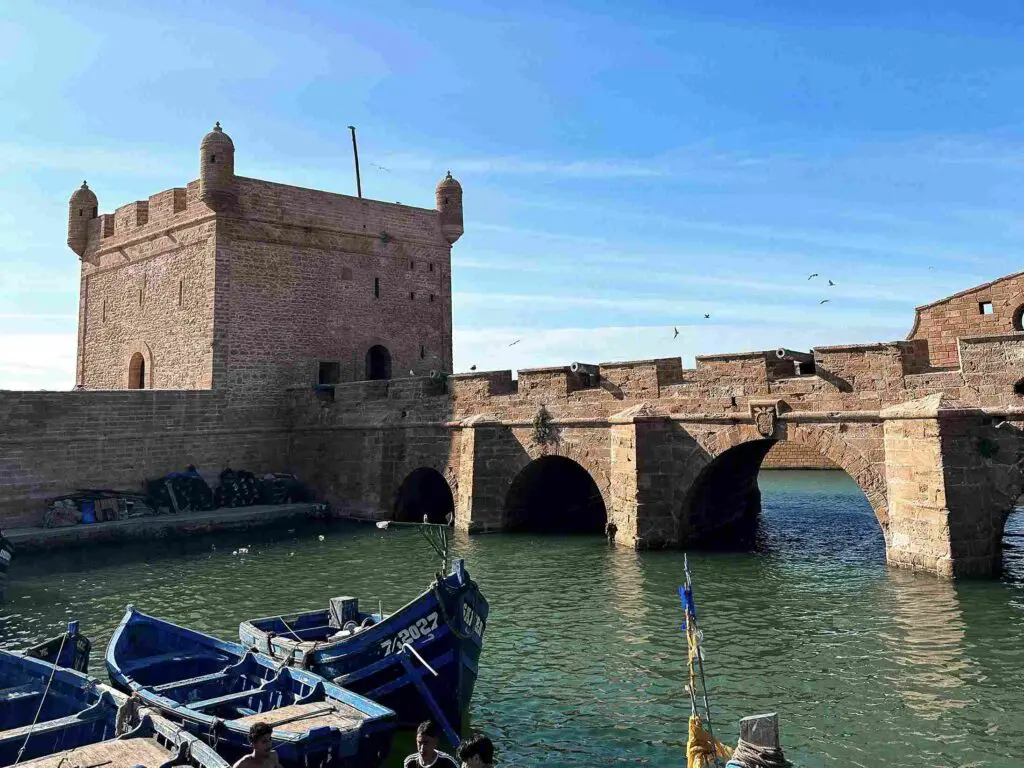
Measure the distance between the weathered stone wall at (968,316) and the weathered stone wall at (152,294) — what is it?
20.0 m

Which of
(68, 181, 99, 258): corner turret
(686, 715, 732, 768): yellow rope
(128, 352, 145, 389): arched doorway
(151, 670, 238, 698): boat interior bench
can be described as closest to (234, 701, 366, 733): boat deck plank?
(151, 670, 238, 698): boat interior bench

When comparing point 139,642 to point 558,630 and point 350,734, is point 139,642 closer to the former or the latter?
point 350,734

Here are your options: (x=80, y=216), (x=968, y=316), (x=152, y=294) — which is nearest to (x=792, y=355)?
(x=968, y=316)

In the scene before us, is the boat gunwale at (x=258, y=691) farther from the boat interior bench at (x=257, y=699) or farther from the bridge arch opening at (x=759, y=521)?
the bridge arch opening at (x=759, y=521)

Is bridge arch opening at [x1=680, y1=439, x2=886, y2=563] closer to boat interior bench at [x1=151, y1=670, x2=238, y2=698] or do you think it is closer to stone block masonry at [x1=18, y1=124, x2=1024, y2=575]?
stone block masonry at [x1=18, y1=124, x2=1024, y2=575]

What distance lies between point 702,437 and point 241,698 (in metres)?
11.0

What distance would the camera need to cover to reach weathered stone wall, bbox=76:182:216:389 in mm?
23891

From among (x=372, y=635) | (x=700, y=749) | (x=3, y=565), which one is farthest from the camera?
(x=3, y=565)

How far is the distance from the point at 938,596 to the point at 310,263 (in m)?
20.3

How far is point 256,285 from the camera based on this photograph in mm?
24156

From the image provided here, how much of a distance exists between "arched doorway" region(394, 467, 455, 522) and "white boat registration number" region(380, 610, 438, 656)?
548 inches

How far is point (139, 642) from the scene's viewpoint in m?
8.80

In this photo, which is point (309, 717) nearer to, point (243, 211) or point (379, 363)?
point (243, 211)

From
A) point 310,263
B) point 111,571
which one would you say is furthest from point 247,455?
point 111,571
